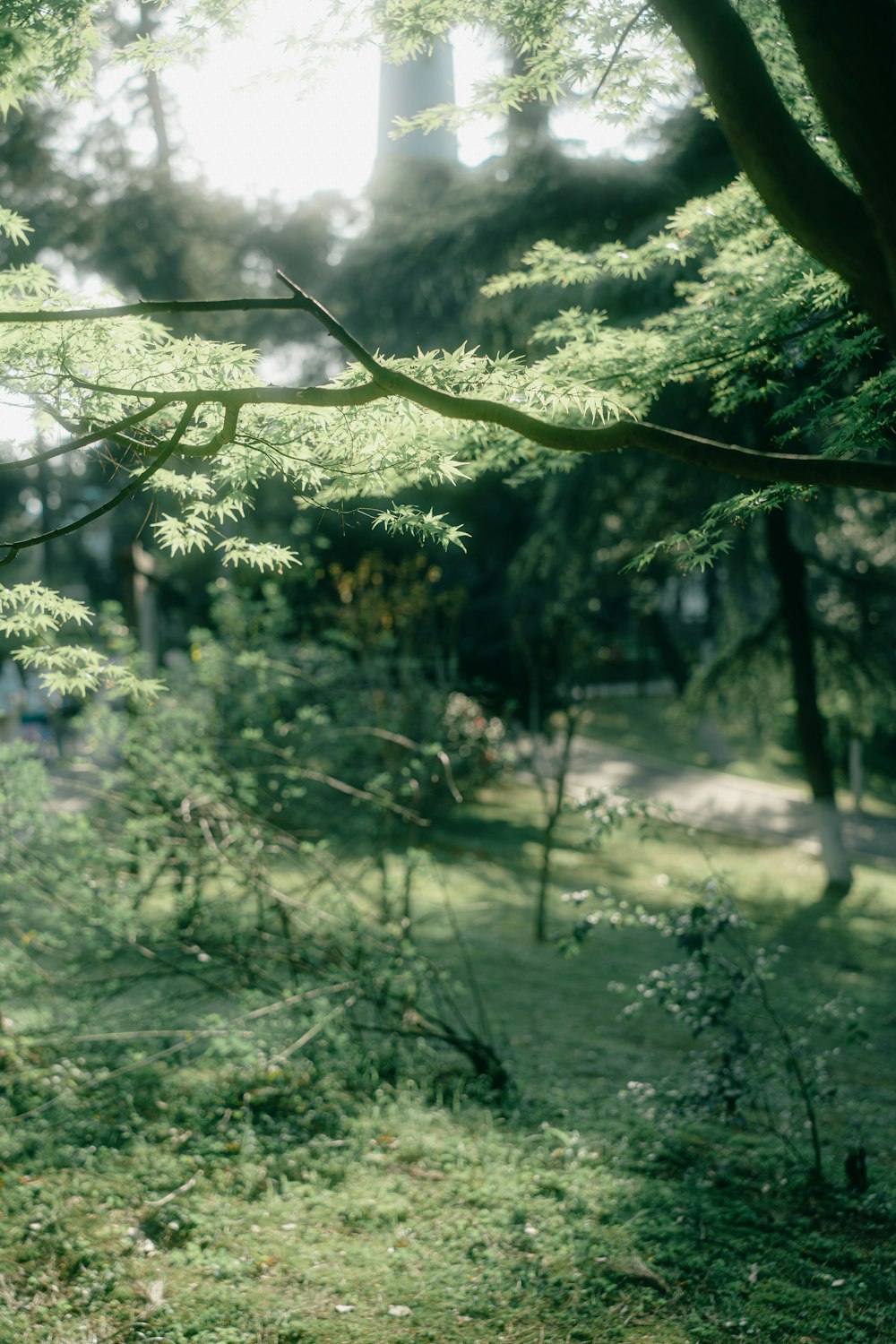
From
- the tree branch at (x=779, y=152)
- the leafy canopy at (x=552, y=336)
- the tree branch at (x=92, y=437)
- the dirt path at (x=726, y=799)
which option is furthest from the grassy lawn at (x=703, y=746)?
the tree branch at (x=92, y=437)

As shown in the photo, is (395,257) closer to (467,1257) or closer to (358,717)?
(358,717)

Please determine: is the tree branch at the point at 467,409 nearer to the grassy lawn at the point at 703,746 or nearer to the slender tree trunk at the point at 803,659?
the slender tree trunk at the point at 803,659

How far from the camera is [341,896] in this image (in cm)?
579

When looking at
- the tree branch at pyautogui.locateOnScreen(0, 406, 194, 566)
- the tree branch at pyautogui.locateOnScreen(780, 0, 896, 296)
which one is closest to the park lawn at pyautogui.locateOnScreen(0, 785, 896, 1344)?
the tree branch at pyautogui.locateOnScreen(0, 406, 194, 566)

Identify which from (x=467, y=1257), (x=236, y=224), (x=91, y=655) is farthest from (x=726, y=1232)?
(x=236, y=224)

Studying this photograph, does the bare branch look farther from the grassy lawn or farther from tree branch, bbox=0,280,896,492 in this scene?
the grassy lawn

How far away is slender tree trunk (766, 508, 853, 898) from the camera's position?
1146cm

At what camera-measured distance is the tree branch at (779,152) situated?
280 centimetres

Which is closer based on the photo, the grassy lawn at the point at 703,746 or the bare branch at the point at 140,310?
the bare branch at the point at 140,310

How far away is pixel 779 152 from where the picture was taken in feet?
9.24

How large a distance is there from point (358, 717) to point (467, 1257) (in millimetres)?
6216

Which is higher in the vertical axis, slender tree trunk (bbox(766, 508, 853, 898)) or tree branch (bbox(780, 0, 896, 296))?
tree branch (bbox(780, 0, 896, 296))

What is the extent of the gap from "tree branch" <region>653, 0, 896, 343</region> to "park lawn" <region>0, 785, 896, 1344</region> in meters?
3.22

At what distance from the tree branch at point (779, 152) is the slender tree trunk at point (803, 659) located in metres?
8.84
